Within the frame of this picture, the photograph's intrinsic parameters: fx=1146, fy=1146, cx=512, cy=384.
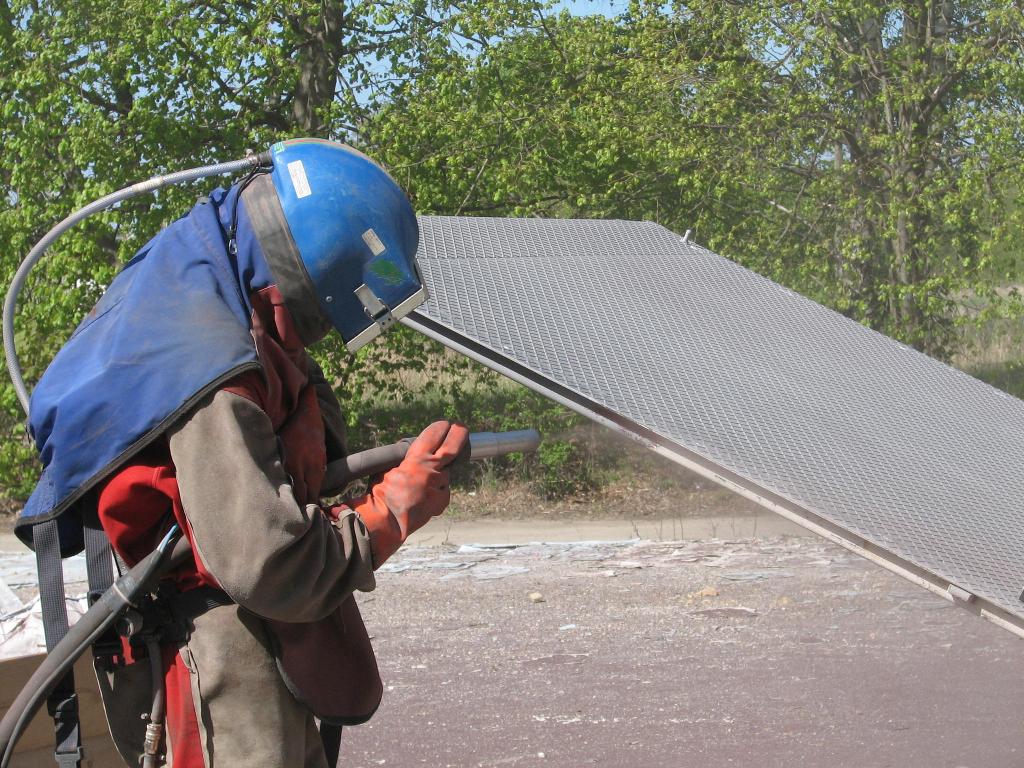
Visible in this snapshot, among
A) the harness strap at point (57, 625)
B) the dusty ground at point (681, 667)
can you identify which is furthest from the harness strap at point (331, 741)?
the dusty ground at point (681, 667)

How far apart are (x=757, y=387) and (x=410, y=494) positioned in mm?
956

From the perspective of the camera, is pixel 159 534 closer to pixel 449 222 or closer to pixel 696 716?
pixel 449 222

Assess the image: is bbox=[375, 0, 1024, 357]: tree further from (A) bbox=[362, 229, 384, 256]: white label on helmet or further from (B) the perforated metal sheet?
(A) bbox=[362, 229, 384, 256]: white label on helmet

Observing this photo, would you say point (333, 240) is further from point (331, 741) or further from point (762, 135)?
point (762, 135)

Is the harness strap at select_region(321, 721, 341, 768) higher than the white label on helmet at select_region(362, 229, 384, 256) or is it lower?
lower

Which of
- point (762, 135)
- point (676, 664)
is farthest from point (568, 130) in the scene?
point (676, 664)

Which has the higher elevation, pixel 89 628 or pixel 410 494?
pixel 410 494

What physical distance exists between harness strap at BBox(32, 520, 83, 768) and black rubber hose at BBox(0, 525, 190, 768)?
0.16 ft

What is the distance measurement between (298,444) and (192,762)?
59 cm

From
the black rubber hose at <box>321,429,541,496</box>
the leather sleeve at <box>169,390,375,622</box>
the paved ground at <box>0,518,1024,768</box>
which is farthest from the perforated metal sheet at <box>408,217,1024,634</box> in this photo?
the paved ground at <box>0,518,1024,768</box>

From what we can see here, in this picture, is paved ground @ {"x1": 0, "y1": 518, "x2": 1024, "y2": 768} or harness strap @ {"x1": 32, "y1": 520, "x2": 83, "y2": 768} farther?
paved ground @ {"x1": 0, "y1": 518, "x2": 1024, "y2": 768}

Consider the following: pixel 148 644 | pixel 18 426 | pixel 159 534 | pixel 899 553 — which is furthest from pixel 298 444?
pixel 18 426

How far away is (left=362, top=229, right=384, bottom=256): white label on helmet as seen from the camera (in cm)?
208

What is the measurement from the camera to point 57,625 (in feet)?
6.87
